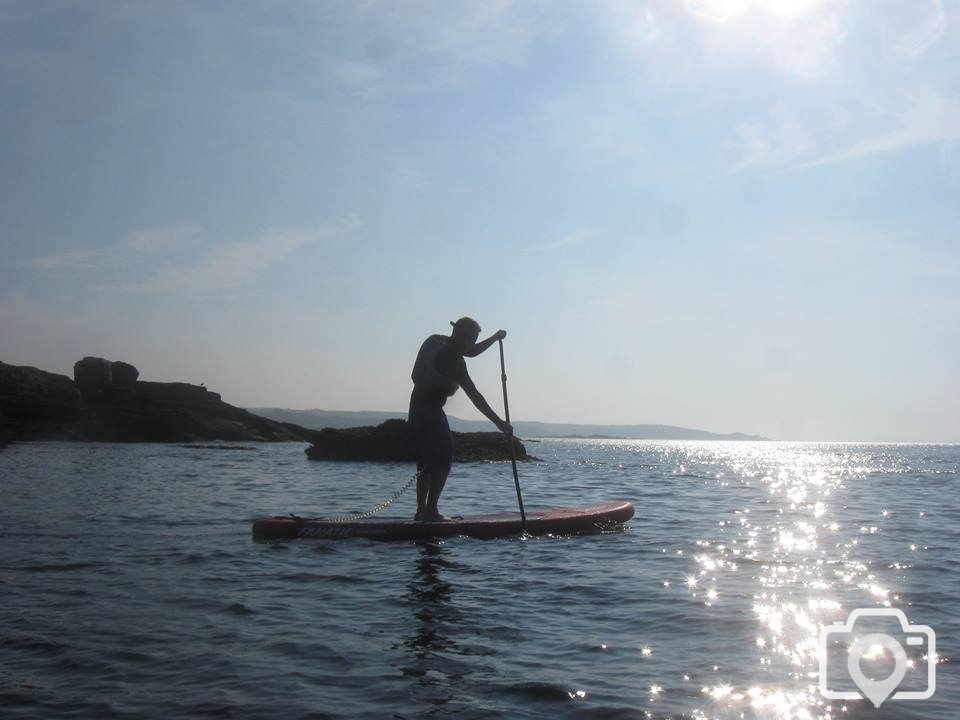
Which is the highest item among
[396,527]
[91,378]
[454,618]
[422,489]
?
[91,378]

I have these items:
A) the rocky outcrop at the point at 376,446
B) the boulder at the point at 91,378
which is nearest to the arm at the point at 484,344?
the rocky outcrop at the point at 376,446

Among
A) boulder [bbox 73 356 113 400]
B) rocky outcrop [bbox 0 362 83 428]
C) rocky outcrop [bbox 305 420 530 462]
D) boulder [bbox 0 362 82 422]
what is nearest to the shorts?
rocky outcrop [bbox 305 420 530 462]

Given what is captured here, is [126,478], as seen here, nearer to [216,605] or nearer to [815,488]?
[216,605]

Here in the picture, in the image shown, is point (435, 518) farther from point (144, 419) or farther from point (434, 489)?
point (144, 419)

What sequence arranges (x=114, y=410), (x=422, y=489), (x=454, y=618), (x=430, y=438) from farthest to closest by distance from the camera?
1. (x=114, y=410)
2. (x=422, y=489)
3. (x=430, y=438)
4. (x=454, y=618)

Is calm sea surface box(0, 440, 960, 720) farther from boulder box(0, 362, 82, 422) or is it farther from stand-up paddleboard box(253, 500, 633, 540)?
boulder box(0, 362, 82, 422)

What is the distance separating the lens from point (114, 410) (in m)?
56.6

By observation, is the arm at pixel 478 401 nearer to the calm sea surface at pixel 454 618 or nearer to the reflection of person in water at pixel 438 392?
the reflection of person in water at pixel 438 392

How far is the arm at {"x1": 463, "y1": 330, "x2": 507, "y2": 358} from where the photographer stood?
10.5 meters

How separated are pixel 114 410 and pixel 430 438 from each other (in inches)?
2068

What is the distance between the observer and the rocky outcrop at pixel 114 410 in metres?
48.2

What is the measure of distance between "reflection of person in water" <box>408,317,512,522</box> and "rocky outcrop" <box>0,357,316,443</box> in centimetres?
3765

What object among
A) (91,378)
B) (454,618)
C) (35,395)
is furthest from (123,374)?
(454,618)

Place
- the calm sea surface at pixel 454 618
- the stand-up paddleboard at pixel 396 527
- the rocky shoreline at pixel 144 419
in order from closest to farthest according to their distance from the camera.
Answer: the calm sea surface at pixel 454 618, the stand-up paddleboard at pixel 396 527, the rocky shoreline at pixel 144 419
